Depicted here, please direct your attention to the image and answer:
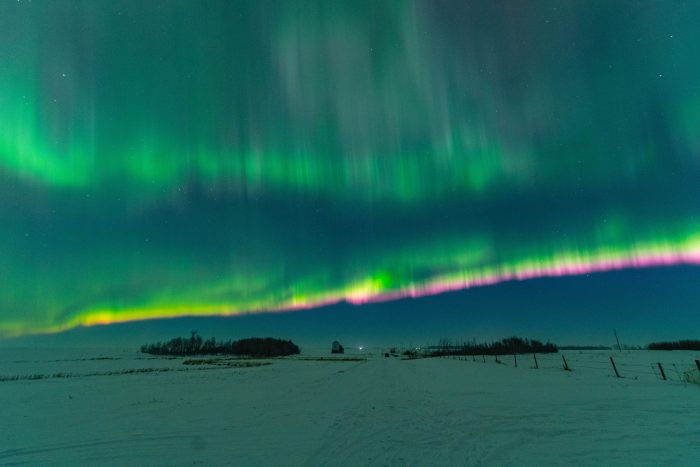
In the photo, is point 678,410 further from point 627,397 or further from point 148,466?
point 148,466

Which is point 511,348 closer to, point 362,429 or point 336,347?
point 336,347

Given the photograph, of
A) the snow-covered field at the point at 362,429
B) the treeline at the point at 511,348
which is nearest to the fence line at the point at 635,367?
the snow-covered field at the point at 362,429

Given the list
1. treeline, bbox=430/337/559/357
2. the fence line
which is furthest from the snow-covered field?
treeline, bbox=430/337/559/357

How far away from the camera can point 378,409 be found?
643 inches

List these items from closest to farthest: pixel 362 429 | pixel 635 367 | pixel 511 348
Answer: pixel 362 429, pixel 635 367, pixel 511 348

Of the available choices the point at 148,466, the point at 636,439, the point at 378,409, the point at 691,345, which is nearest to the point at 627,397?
the point at 636,439

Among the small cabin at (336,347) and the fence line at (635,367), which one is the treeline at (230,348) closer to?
the small cabin at (336,347)

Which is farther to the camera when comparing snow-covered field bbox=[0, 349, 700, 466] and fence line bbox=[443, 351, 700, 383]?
fence line bbox=[443, 351, 700, 383]

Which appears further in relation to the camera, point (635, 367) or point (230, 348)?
point (230, 348)

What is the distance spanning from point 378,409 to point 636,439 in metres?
9.20

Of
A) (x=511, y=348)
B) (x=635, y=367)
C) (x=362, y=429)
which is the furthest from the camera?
(x=511, y=348)

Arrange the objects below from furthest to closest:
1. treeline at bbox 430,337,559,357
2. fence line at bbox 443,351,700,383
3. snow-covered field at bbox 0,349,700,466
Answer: treeline at bbox 430,337,559,357
fence line at bbox 443,351,700,383
snow-covered field at bbox 0,349,700,466

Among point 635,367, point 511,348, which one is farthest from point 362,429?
point 511,348

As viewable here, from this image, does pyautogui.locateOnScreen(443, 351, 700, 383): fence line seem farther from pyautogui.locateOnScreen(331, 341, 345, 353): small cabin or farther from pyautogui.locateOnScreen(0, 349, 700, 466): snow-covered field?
pyautogui.locateOnScreen(331, 341, 345, 353): small cabin
